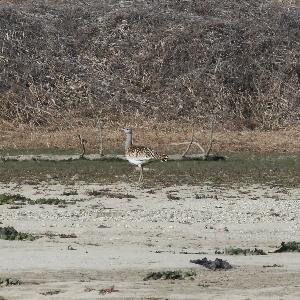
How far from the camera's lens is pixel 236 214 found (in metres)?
19.2

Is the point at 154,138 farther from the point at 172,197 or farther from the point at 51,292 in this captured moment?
the point at 51,292

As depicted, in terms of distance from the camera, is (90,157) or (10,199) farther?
(90,157)

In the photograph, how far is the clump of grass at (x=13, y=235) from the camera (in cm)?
1539

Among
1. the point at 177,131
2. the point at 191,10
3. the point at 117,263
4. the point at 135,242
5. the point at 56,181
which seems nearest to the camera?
the point at 117,263

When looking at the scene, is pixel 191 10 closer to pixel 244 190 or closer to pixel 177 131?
pixel 177 131

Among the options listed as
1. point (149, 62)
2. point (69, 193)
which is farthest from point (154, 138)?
point (69, 193)

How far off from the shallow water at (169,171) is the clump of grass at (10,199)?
382 centimetres

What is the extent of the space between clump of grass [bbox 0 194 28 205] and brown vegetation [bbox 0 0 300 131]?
743 inches

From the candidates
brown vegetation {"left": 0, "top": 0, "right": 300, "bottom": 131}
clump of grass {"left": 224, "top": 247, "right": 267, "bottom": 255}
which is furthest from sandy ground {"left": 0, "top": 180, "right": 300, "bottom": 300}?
brown vegetation {"left": 0, "top": 0, "right": 300, "bottom": 131}

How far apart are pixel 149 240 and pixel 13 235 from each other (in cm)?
201

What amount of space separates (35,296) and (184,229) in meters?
6.09

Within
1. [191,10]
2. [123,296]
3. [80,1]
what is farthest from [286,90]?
[123,296]

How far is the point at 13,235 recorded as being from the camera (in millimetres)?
15586

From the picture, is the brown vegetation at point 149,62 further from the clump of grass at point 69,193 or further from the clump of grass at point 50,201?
the clump of grass at point 50,201
